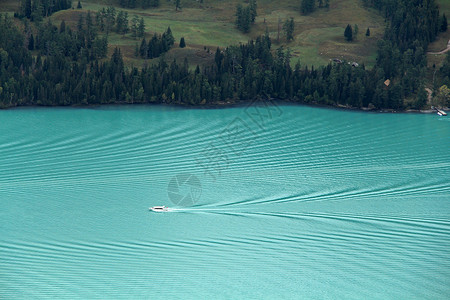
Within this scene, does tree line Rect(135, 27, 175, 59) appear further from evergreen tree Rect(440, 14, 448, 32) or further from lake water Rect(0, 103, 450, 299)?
evergreen tree Rect(440, 14, 448, 32)

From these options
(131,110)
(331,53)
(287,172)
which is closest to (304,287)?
(287,172)

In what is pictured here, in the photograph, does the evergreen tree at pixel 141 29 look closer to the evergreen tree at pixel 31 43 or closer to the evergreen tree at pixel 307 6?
the evergreen tree at pixel 31 43

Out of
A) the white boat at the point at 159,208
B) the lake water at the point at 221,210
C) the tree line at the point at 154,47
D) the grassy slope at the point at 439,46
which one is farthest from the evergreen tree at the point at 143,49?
the white boat at the point at 159,208

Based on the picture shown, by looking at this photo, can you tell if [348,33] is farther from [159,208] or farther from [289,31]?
[159,208]

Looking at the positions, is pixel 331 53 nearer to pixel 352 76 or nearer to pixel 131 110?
pixel 352 76

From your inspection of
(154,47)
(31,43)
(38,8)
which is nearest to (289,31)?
(154,47)
